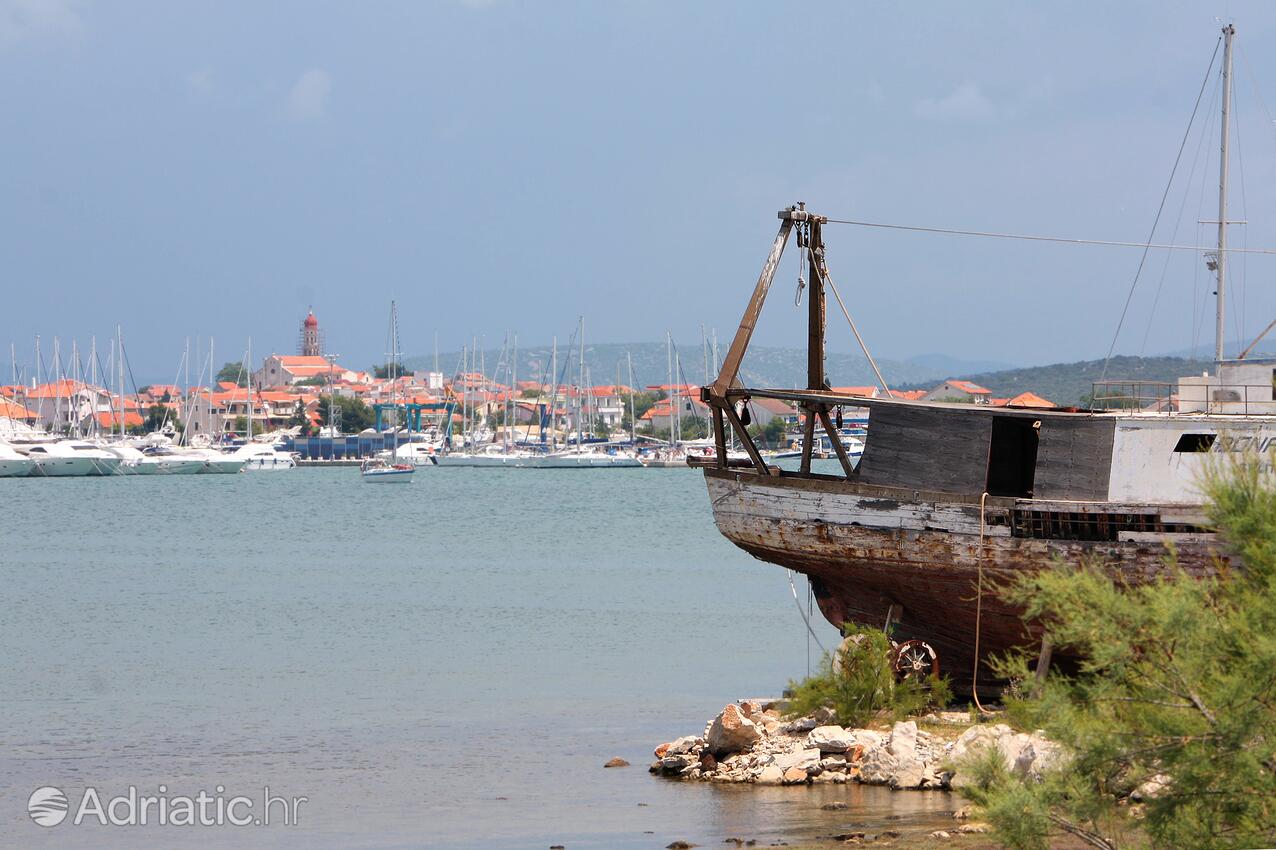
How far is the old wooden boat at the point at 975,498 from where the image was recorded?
666 inches

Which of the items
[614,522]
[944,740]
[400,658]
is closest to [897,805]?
[944,740]

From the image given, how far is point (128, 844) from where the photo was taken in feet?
46.4

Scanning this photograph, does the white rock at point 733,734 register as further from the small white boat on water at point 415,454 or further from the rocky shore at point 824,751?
the small white boat on water at point 415,454

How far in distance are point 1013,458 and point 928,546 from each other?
72.6 inches

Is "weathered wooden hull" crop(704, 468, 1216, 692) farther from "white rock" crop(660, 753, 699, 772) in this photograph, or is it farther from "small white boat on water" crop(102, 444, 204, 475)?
"small white boat on water" crop(102, 444, 204, 475)

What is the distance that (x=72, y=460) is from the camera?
113000 mm

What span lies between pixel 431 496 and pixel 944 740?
7619cm

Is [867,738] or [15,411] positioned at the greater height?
[15,411]

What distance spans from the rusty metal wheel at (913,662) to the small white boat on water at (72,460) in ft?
344

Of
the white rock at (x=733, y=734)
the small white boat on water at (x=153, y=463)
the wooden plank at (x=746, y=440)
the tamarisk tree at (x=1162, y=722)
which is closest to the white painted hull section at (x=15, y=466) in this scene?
the small white boat on water at (x=153, y=463)

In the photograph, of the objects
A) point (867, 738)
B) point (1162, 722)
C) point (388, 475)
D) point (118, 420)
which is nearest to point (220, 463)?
point (388, 475)

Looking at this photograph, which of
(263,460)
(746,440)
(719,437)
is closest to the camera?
(746,440)

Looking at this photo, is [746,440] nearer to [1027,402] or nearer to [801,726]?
[801,726]

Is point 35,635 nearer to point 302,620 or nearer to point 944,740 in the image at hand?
point 302,620
